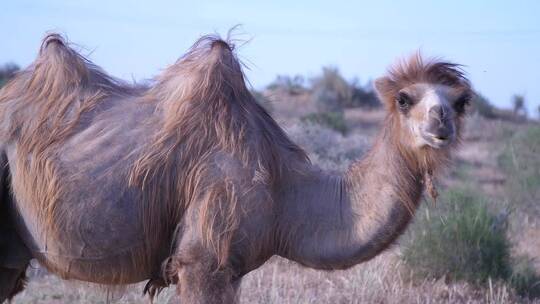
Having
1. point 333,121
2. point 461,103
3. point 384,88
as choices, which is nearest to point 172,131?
point 384,88

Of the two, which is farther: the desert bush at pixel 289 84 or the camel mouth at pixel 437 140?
the desert bush at pixel 289 84

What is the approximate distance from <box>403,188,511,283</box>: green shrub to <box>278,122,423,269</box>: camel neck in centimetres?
462

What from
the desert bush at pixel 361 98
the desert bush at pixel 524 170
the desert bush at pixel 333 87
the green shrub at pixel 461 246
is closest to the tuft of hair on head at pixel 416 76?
the green shrub at pixel 461 246

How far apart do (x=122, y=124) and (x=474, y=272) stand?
6.19m

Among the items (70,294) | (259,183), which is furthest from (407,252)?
(259,183)

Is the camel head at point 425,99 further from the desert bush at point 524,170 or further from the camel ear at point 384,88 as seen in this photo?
the desert bush at point 524,170

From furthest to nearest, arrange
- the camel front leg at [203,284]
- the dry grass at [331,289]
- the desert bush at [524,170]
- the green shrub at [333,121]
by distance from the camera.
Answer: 1. the green shrub at [333,121]
2. the desert bush at [524,170]
3. the dry grass at [331,289]
4. the camel front leg at [203,284]

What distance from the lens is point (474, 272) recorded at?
10.4 m

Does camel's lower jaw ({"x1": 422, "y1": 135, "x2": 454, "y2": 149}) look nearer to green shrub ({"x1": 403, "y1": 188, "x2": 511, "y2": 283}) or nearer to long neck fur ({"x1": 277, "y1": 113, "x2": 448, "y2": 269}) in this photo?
long neck fur ({"x1": 277, "y1": 113, "x2": 448, "y2": 269})

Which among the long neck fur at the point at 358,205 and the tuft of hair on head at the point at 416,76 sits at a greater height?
the tuft of hair on head at the point at 416,76

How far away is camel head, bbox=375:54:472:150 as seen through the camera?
5.30m

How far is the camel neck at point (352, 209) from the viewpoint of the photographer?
5.64 m

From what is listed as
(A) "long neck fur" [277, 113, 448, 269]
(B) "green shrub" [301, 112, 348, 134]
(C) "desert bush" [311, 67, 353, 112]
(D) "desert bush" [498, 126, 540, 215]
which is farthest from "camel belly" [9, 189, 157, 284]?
(C) "desert bush" [311, 67, 353, 112]

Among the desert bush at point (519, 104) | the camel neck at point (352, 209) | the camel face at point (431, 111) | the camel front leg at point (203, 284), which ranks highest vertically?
the camel face at point (431, 111)
